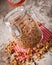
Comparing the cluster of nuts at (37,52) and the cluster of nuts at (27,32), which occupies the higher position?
the cluster of nuts at (27,32)

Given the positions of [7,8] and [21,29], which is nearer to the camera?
[21,29]

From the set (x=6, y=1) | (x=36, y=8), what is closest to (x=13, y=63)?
(x=36, y=8)

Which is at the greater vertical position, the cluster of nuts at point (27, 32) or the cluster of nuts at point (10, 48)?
the cluster of nuts at point (27, 32)

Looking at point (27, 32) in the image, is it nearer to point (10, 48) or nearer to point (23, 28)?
point (23, 28)

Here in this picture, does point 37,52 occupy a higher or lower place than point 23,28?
lower

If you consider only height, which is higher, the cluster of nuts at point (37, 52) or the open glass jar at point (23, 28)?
the open glass jar at point (23, 28)

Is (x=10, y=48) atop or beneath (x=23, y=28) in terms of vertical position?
beneath

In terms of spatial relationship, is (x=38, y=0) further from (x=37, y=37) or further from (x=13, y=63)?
(x=13, y=63)

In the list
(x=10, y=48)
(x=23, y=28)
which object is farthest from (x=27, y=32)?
(x=10, y=48)
